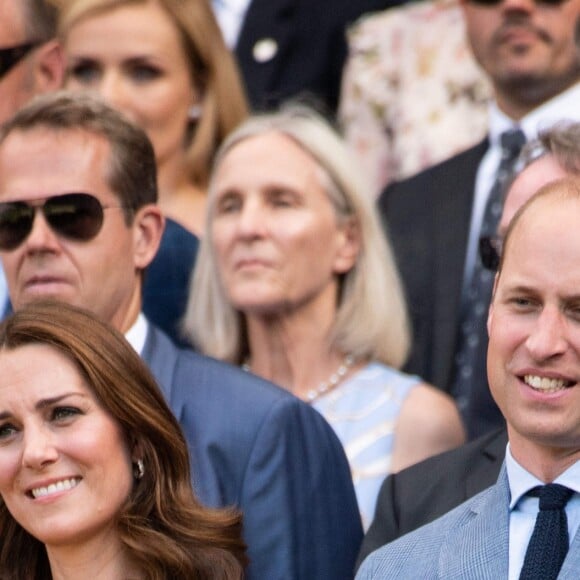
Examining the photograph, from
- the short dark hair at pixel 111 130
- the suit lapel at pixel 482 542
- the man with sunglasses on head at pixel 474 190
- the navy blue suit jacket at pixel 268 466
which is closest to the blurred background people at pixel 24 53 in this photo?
the short dark hair at pixel 111 130

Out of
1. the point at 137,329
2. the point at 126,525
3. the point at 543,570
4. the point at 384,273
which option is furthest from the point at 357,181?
the point at 543,570

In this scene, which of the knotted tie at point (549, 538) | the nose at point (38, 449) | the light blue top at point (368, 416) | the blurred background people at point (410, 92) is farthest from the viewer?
the blurred background people at point (410, 92)

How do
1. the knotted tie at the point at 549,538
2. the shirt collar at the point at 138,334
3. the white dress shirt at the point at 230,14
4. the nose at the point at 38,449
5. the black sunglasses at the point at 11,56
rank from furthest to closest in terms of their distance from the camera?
the white dress shirt at the point at 230,14 → the black sunglasses at the point at 11,56 → the shirt collar at the point at 138,334 → the nose at the point at 38,449 → the knotted tie at the point at 549,538

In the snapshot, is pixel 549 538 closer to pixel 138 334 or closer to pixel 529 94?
pixel 138 334

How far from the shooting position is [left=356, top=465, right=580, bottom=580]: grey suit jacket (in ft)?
13.3

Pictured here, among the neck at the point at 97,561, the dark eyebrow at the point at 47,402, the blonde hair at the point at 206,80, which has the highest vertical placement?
the blonde hair at the point at 206,80

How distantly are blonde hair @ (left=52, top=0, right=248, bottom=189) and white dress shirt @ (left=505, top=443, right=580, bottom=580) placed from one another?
3004mm

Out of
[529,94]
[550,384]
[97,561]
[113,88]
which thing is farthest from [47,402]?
[529,94]

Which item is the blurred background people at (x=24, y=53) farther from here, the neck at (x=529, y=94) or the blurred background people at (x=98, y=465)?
the blurred background people at (x=98, y=465)

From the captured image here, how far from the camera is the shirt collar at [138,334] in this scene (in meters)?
5.26

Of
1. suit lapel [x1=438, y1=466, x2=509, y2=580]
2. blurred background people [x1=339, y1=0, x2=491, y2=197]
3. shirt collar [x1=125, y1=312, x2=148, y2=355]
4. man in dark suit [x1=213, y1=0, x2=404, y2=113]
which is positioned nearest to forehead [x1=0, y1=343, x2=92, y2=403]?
shirt collar [x1=125, y1=312, x2=148, y2=355]

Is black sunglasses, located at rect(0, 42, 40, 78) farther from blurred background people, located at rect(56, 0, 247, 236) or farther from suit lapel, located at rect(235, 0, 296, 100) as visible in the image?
suit lapel, located at rect(235, 0, 296, 100)

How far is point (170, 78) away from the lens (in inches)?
276

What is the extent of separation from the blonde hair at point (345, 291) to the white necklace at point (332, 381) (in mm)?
45
